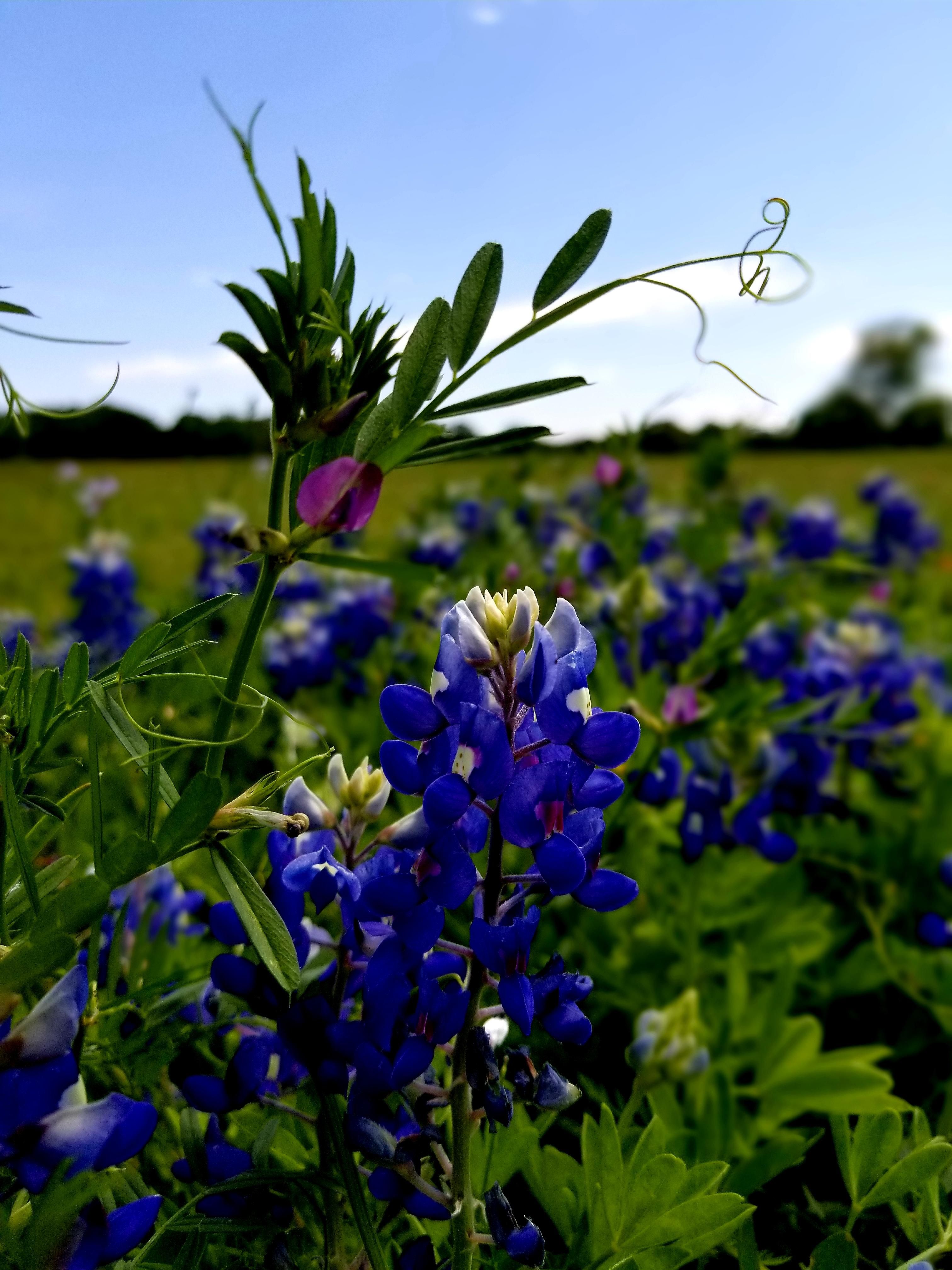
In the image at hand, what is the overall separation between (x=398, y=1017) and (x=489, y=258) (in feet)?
1.25

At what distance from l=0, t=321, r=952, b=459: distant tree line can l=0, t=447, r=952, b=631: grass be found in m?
0.16

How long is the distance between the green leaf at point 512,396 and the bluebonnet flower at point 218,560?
1374 mm

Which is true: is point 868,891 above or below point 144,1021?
below

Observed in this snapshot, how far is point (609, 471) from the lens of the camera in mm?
1953

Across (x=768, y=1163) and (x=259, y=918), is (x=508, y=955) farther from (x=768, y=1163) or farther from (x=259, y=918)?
(x=768, y=1163)

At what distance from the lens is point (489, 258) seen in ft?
1.75

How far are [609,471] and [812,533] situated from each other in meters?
1.59

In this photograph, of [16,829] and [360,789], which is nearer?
[16,829]

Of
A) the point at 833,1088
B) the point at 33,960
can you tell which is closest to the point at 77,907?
the point at 33,960

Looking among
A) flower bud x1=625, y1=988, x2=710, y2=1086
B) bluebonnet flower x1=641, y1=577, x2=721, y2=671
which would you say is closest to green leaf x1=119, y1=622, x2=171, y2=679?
flower bud x1=625, y1=988, x2=710, y2=1086

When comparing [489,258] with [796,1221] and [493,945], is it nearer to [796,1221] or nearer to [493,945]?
[493,945]

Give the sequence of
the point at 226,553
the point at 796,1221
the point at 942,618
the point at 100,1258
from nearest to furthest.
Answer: the point at 100,1258 → the point at 796,1221 → the point at 226,553 → the point at 942,618

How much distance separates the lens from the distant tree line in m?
1.60

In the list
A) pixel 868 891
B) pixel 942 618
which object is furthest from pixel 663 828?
pixel 942 618
